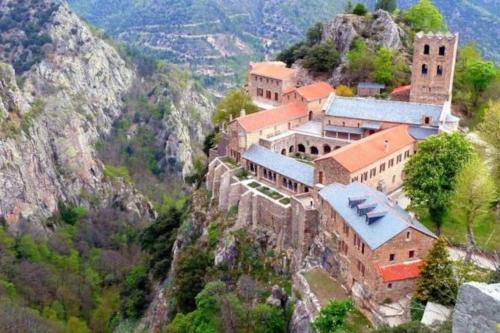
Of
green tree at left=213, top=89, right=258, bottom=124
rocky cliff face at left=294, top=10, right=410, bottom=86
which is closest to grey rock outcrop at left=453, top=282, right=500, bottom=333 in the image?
green tree at left=213, top=89, right=258, bottom=124

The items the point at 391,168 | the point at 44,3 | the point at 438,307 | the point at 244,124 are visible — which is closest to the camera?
the point at 438,307

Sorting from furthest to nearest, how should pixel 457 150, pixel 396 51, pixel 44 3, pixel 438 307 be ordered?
pixel 44 3
pixel 396 51
pixel 457 150
pixel 438 307

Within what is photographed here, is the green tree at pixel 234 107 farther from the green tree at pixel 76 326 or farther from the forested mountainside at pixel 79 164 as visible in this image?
the green tree at pixel 76 326

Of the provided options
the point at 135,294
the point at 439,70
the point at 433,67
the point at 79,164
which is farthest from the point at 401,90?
the point at 79,164

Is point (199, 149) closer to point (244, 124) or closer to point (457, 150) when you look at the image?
point (244, 124)

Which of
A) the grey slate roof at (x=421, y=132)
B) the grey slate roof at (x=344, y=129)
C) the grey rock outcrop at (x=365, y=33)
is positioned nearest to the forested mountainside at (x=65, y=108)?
the grey rock outcrop at (x=365, y=33)

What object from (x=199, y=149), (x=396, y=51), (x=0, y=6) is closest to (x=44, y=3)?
(x=0, y=6)

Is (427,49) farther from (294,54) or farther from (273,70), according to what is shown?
(294,54)
